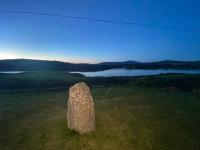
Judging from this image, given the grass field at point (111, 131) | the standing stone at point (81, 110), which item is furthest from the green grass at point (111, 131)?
the standing stone at point (81, 110)

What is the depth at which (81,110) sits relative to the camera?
21.1 m

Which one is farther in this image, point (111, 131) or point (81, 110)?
point (111, 131)

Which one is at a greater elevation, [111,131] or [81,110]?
[81,110]

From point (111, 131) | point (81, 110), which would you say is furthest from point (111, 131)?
point (81, 110)

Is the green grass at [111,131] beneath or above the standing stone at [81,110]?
beneath

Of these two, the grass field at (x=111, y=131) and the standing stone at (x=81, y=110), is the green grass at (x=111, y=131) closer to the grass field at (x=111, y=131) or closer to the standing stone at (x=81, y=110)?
the grass field at (x=111, y=131)

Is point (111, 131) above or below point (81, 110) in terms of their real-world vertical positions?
below

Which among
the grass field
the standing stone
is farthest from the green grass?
the standing stone

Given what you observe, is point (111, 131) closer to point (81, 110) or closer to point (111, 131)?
point (111, 131)

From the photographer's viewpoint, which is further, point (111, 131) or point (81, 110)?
point (111, 131)

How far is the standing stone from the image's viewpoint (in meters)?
21.1

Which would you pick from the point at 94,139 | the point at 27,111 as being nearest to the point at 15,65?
the point at 27,111

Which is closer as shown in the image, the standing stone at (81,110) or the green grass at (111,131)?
the green grass at (111,131)

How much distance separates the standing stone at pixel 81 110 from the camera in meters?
21.1
